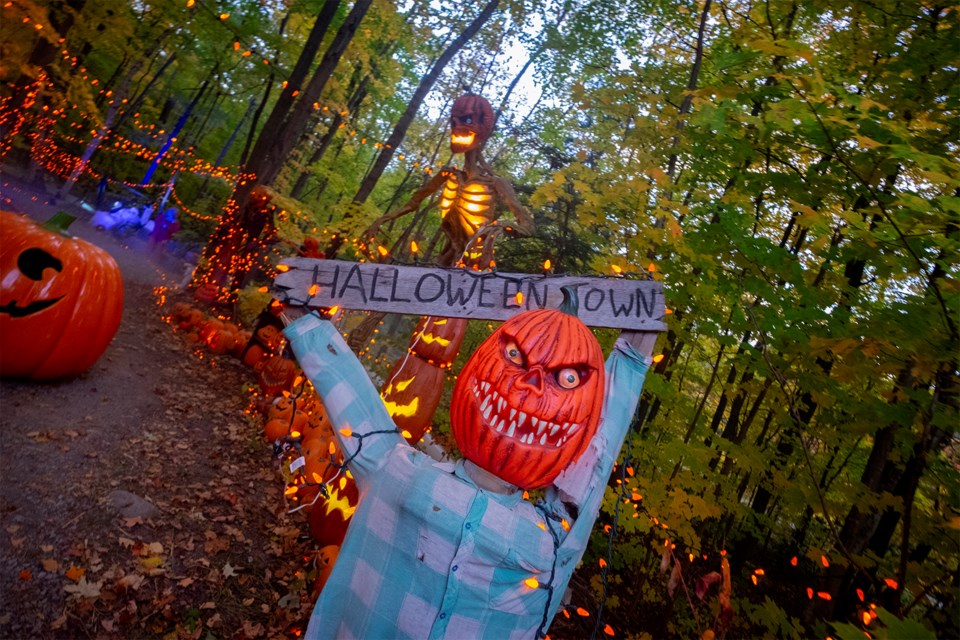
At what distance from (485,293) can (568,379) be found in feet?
2.22

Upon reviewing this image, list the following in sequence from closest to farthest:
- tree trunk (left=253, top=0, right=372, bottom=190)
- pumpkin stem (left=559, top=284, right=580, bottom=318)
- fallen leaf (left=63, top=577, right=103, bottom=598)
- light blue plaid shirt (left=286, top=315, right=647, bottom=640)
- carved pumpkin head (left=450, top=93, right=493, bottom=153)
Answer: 1. light blue plaid shirt (left=286, top=315, right=647, bottom=640)
2. pumpkin stem (left=559, top=284, right=580, bottom=318)
3. fallen leaf (left=63, top=577, right=103, bottom=598)
4. carved pumpkin head (left=450, top=93, right=493, bottom=153)
5. tree trunk (left=253, top=0, right=372, bottom=190)

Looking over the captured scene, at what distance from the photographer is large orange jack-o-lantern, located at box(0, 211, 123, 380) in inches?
162

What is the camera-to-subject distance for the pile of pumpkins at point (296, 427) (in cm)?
271

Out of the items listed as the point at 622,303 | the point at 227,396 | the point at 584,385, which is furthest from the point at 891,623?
the point at 227,396

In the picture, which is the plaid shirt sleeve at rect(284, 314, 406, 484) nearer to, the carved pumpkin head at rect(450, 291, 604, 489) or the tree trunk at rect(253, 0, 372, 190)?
the carved pumpkin head at rect(450, 291, 604, 489)

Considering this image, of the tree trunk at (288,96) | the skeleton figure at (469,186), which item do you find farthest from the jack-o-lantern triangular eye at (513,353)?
the tree trunk at (288,96)

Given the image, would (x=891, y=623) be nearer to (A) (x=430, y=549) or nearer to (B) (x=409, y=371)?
(A) (x=430, y=549)

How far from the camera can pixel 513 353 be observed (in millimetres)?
1773

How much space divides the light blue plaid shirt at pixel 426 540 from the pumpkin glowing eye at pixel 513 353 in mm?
477

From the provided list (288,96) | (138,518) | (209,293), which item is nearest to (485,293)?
(138,518)

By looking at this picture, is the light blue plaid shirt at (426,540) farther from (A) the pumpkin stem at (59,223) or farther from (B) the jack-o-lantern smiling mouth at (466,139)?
(A) the pumpkin stem at (59,223)

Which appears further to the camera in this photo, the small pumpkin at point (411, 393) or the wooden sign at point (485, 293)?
the small pumpkin at point (411, 393)

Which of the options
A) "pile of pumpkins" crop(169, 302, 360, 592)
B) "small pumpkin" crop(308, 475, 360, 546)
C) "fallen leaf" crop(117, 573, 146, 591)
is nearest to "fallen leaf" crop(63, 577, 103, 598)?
"fallen leaf" crop(117, 573, 146, 591)

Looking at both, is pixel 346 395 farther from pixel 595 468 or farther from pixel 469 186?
pixel 469 186
